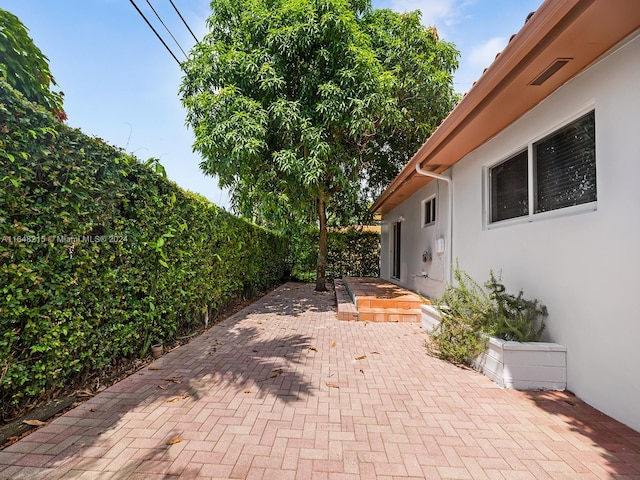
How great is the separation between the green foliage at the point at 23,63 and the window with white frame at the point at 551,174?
5431 mm

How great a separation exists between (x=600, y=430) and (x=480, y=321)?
1.60 m

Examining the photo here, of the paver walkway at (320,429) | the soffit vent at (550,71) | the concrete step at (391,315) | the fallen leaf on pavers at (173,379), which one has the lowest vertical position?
the fallen leaf on pavers at (173,379)

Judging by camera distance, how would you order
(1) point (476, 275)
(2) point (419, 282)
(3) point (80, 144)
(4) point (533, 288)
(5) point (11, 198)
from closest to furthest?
1. (5) point (11, 198)
2. (3) point (80, 144)
3. (4) point (533, 288)
4. (1) point (476, 275)
5. (2) point (419, 282)

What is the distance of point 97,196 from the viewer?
3402 mm

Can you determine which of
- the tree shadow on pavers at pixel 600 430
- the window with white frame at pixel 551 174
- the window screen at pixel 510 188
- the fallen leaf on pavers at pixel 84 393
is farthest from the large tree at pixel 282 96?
the tree shadow on pavers at pixel 600 430

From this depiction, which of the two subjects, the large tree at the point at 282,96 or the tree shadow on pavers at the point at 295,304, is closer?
the large tree at the point at 282,96

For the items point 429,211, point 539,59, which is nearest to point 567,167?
point 539,59

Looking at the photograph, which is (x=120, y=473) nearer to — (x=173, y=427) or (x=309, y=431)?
(x=173, y=427)

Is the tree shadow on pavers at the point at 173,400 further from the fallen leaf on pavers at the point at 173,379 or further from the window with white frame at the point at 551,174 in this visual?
the window with white frame at the point at 551,174

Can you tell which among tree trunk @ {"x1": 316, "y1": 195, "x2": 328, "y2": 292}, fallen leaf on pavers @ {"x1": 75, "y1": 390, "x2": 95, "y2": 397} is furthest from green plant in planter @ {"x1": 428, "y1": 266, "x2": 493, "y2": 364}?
tree trunk @ {"x1": 316, "y1": 195, "x2": 328, "y2": 292}

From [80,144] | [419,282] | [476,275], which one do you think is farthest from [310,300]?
[80,144]

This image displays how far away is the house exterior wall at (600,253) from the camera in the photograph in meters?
2.78

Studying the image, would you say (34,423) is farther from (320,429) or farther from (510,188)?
(510,188)

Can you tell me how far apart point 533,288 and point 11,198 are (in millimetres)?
5469
